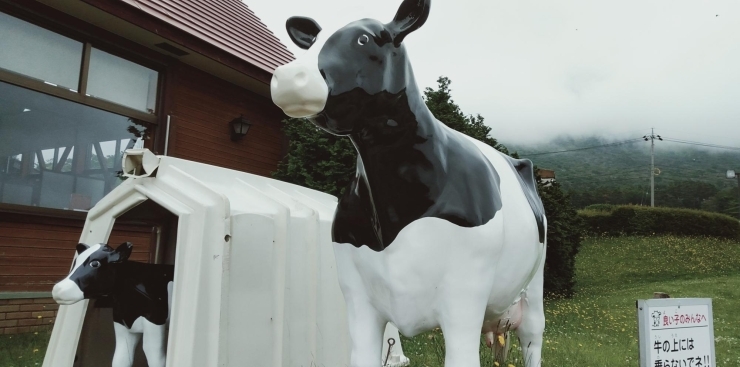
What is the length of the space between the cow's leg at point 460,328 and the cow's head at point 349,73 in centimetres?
65

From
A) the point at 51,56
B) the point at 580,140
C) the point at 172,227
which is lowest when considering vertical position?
the point at 172,227

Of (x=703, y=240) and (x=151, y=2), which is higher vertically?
(x=151, y=2)

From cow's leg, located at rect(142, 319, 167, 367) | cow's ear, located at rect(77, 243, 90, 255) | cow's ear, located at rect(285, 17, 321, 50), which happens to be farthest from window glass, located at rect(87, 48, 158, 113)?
cow's ear, located at rect(285, 17, 321, 50)

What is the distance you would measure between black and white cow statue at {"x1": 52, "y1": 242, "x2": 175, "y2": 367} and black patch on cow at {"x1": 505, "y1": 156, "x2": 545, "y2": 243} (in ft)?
7.23

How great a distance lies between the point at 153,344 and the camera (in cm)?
323

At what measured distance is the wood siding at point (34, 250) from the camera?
5.16 metres

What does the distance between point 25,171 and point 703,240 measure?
2071cm

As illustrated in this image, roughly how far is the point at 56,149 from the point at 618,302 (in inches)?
360

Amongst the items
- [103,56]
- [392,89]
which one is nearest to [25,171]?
[103,56]

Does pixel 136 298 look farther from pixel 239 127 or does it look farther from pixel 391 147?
pixel 239 127

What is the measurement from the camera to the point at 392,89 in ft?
5.75

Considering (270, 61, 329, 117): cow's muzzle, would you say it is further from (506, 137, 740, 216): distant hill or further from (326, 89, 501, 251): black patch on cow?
(506, 137, 740, 216): distant hill

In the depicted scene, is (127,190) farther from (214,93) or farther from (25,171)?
(214,93)

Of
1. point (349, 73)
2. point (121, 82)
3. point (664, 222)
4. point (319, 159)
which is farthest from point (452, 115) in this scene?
point (664, 222)
